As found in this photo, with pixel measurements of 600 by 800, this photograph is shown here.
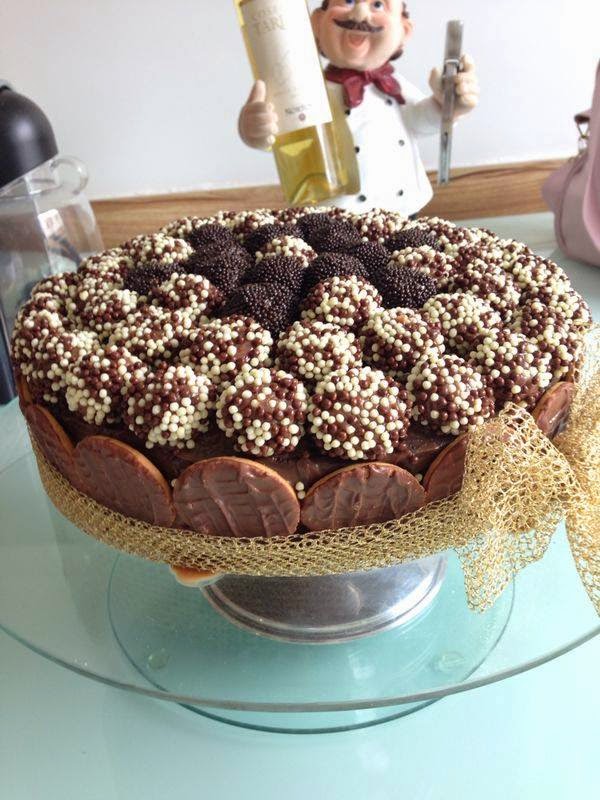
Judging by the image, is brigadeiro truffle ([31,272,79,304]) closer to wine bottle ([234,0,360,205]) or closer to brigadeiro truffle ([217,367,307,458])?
brigadeiro truffle ([217,367,307,458])

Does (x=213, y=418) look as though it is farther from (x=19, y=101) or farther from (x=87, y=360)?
(x=19, y=101)

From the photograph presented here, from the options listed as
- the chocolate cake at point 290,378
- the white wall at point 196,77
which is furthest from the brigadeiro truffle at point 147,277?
the white wall at point 196,77

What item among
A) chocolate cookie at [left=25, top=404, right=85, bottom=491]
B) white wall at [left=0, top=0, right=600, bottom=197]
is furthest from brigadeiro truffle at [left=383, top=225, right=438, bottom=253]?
white wall at [left=0, top=0, right=600, bottom=197]

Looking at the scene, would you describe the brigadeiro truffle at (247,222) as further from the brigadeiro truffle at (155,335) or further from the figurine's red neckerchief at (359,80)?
the figurine's red neckerchief at (359,80)

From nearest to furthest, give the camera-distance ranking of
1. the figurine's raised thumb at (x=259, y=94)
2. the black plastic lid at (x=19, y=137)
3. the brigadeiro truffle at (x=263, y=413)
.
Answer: the brigadeiro truffle at (x=263, y=413), the black plastic lid at (x=19, y=137), the figurine's raised thumb at (x=259, y=94)

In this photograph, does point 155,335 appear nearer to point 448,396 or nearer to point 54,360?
point 54,360

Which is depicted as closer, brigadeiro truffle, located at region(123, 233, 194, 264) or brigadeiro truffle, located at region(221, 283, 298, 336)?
brigadeiro truffle, located at region(221, 283, 298, 336)
